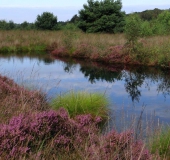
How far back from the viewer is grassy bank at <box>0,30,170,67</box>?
20.3m

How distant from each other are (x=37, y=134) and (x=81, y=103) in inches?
187

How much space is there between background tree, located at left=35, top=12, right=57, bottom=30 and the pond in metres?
26.0

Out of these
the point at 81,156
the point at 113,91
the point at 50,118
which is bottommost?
the point at 113,91

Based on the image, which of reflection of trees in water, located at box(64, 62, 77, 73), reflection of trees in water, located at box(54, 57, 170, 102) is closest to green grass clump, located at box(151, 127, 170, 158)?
reflection of trees in water, located at box(54, 57, 170, 102)

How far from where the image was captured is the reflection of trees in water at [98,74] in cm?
1603

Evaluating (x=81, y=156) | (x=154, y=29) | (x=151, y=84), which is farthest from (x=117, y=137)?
(x=154, y=29)

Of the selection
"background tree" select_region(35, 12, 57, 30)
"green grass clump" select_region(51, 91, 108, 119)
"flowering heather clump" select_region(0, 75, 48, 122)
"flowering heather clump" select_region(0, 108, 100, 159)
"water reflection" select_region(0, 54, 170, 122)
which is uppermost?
"background tree" select_region(35, 12, 57, 30)

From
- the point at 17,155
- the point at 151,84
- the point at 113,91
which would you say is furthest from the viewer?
the point at 151,84

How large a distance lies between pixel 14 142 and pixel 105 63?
58.8 ft

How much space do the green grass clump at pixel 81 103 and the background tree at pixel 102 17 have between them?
2975 centimetres

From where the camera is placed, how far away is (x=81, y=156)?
388 centimetres

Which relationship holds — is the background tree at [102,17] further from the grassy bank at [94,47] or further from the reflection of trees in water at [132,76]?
the reflection of trees in water at [132,76]

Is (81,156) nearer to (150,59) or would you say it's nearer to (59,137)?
(59,137)

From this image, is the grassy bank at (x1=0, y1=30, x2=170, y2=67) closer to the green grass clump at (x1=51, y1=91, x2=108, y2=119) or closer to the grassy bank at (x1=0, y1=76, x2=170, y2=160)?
the green grass clump at (x1=51, y1=91, x2=108, y2=119)
